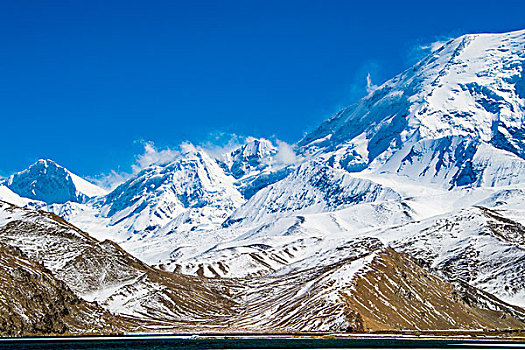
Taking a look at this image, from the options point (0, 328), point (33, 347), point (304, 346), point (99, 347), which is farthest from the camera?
point (0, 328)

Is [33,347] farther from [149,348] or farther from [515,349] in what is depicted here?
[515,349]

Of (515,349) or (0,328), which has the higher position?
(0,328)

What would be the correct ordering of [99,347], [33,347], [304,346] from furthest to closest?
1. [304,346]
2. [99,347]
3. [33,347]

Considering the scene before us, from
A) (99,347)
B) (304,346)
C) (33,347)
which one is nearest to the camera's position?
(33,347)

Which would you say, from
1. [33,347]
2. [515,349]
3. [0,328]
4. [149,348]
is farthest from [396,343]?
[0,328]

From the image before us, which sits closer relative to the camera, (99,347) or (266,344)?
(99,347)

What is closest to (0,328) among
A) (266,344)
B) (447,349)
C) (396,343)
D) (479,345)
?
(266,344)

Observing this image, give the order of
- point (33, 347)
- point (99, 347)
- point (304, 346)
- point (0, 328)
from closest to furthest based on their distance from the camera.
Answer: point (33, 347)
point (99, 347)
point (304, 346)
point (0, 328)

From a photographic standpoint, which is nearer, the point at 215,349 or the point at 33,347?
the point at 33,347

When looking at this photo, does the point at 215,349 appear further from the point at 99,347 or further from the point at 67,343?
the point at 67,343
